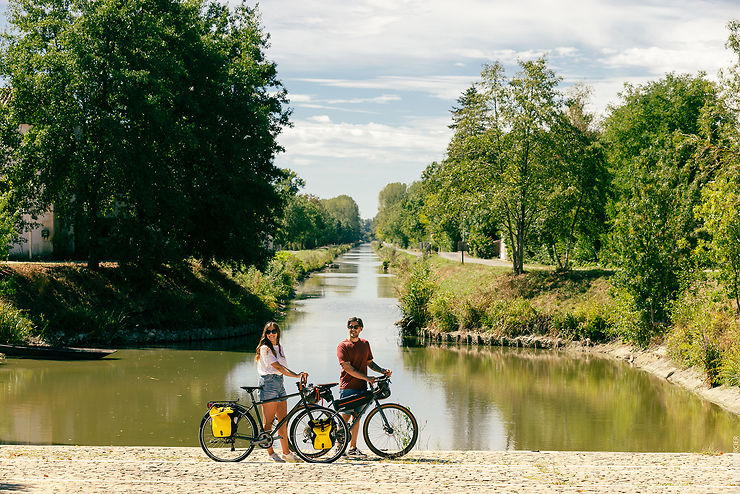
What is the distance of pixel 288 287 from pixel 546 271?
61.8 ft

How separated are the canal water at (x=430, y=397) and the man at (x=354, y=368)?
4396mm

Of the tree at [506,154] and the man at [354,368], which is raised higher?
the tree at [506,154]

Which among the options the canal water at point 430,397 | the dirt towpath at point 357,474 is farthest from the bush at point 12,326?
the dirt towpath at point 357,474

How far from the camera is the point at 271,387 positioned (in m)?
10.2

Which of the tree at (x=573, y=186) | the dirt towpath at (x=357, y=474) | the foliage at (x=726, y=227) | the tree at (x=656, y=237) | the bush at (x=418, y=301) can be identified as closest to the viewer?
the dirt towpath at (x=357, y=474)

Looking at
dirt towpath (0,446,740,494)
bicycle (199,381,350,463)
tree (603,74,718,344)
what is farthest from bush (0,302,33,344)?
tree (603,74,718,344)

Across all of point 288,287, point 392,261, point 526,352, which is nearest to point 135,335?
point 526,352

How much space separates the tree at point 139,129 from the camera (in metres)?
27.4

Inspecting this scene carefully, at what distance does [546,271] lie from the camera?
3750 cm

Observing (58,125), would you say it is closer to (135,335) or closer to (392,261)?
(135,335)

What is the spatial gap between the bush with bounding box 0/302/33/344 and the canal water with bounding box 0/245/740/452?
1.64 m

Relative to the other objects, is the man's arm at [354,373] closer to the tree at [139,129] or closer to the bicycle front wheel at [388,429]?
the bicycle front wheel at [388,429]

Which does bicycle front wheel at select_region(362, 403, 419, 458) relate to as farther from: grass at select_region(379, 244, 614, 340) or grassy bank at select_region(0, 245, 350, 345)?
grass at select_region(379, 244, 614, 340)

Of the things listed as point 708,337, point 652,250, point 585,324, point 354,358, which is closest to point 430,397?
point 708,337
